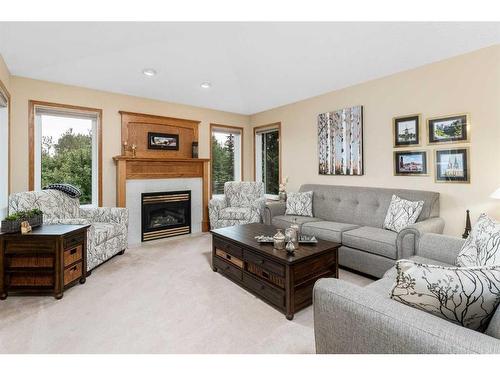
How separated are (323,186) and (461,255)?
99.8 inches

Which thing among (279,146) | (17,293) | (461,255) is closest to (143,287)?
(17,293)

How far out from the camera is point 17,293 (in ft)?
8.09

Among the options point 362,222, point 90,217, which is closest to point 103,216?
point 90,217

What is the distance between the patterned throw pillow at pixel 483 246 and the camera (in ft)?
4.74

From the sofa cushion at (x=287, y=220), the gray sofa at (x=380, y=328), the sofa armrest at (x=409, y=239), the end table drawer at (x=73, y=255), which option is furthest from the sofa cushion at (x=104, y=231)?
the sofa armrest at (x=409, y=239)

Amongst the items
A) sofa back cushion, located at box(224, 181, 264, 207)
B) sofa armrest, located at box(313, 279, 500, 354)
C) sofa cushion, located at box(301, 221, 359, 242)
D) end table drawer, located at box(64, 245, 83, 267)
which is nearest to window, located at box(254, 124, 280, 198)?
sofa back cushion, located at box(224, 181, 264, 207)

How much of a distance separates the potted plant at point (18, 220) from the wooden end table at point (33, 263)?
0.24 ft

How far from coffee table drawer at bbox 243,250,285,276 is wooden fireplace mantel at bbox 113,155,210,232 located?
102 inches

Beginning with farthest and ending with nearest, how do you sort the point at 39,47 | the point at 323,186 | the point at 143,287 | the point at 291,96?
the point at 291,96, the point at 323,186, the point at 39,47, the point at 143,287

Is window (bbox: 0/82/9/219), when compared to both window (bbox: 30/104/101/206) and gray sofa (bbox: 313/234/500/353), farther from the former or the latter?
gray sofa (bbox: 313/234/500/353)

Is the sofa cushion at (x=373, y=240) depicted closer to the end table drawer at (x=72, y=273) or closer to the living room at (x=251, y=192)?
the living room at (x=251, y=192)

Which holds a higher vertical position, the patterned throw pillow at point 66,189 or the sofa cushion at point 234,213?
the patterned throw pillow at point 66,189

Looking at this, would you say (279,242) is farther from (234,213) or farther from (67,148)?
(67,148)
